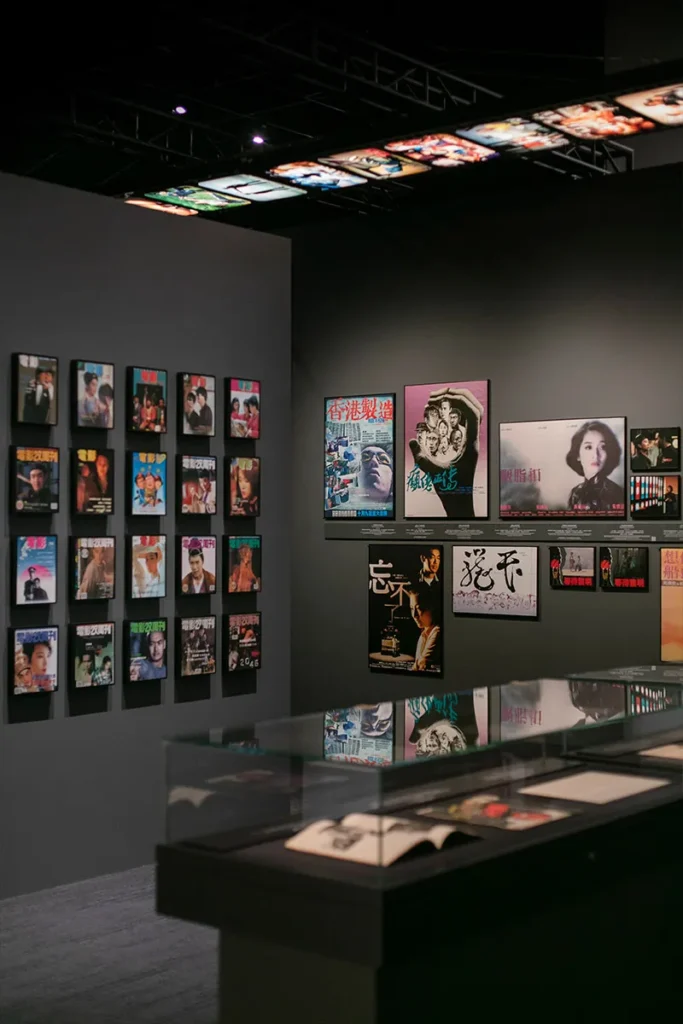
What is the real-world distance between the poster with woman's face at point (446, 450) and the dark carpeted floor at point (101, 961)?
283 cm

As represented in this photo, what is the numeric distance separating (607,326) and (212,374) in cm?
213

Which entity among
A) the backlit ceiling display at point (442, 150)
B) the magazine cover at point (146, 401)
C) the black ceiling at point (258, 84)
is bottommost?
the magazine cover at point (146, 401)

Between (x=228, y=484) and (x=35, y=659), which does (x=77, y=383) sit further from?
(x=35, y=659)

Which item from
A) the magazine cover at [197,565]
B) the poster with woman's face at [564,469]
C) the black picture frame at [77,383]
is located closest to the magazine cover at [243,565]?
the magazine cover at [197,565]

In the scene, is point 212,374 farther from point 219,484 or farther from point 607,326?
point 607,326

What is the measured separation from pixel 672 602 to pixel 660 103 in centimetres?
246

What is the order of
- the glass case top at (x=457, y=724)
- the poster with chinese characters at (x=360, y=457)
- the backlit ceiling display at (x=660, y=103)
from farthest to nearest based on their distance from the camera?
the poster with chinese characters at (x=360, y=457) → the backlit ceiling display at (x=660, y=103) → the glass case top at (x=457, y=724)

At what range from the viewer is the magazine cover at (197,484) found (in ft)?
21.4

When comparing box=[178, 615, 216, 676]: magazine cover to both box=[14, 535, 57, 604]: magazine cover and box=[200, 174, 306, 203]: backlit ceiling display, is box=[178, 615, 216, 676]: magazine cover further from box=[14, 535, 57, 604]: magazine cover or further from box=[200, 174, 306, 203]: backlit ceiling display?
box=[200, 174, 306, 203]: backlit ceiling display

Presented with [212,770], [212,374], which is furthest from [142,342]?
[212,770]

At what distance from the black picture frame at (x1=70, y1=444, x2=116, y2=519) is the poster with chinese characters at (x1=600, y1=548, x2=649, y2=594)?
8.55 feet

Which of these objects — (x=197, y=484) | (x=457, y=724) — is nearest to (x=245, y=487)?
(x=197, y=484)

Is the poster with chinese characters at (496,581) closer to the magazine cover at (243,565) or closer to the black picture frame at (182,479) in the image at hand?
the magazine cover at (243,565)

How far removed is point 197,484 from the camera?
660 cm
